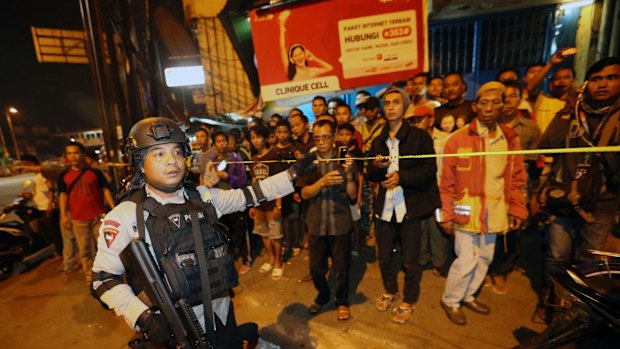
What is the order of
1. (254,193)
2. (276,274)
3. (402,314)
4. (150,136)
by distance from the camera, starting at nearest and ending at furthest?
(150,136) < (254,193) < (402,314) < (276,274)

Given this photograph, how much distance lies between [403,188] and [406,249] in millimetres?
676

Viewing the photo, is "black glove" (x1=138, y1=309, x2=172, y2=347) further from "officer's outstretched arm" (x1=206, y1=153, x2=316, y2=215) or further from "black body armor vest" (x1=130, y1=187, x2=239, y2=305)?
"officer's outstretched arm" (x1=206, y1=153, x2=316, y2=215)

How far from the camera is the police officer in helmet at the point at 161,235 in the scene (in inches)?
63.1

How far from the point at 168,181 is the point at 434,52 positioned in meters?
7.83

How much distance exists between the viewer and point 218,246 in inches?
75.2

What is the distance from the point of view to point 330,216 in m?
3.02

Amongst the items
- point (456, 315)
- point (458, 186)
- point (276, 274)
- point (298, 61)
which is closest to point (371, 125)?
point (298, 61)

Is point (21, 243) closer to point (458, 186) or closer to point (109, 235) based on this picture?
point (109, 235)

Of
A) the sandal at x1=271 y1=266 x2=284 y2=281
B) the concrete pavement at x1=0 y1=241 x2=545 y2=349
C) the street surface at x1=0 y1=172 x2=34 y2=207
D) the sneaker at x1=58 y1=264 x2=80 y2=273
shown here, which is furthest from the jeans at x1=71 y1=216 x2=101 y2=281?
the street surface at x1=0 y1=172 x2=34 y2=207

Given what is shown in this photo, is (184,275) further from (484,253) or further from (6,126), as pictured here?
(6,126)

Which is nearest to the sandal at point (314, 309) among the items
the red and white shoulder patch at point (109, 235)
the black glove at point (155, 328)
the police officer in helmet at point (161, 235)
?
the police officer in helmet at point (161, 235)

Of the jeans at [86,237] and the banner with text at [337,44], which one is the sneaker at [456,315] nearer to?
the banner with text at [337,44]

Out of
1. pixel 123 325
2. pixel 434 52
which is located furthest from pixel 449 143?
pixel 434 52

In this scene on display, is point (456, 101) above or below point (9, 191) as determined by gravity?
above
